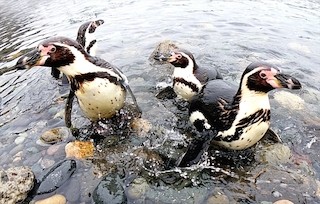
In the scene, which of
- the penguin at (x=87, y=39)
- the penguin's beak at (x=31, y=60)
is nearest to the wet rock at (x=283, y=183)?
the penguin's beak at (x=31, y=60)

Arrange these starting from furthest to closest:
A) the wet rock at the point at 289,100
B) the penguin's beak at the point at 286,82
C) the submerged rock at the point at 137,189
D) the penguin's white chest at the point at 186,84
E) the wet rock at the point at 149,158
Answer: the wet rock at the point at 289,100, the penguin's white chest at the point at 186,84, the wet rock at the point at 149,158, the submerged rock at the point at 137,189, the penguin's beak at the point at 286,82

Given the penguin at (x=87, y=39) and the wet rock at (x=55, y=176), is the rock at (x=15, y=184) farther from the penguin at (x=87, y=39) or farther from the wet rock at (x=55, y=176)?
the penguin at (x=87, y=39)

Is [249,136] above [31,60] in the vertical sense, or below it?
below

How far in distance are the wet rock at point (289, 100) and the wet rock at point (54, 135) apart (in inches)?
126

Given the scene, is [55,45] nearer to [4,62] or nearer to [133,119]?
[133,119]

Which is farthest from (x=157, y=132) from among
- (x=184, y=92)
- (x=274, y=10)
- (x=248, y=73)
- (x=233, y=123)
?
(x=274, y=10)

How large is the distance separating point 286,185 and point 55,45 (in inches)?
114

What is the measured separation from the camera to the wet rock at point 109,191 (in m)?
3.83

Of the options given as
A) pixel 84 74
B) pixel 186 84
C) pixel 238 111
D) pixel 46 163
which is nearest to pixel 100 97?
pixel 84 74

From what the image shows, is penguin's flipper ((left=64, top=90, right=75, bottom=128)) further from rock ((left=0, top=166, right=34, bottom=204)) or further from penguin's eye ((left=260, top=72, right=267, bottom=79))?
penguin's eye ((left=260, top=72, right=267, bottom=79))

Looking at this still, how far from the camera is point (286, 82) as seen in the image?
364 cm

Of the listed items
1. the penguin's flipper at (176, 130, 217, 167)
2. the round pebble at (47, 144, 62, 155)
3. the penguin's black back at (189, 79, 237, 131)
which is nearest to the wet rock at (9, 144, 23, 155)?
the round pebble at (47, 144, 62, 155)

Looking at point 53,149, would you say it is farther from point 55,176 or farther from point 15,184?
point 15,184

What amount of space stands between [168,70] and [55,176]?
334 cm
